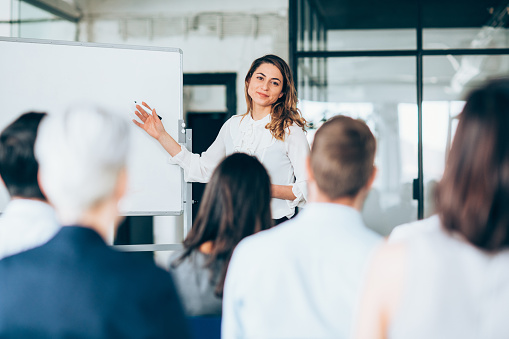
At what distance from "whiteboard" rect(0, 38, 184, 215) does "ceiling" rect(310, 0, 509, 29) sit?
2.57 m

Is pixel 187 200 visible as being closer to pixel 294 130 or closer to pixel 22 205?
pixel 294 130

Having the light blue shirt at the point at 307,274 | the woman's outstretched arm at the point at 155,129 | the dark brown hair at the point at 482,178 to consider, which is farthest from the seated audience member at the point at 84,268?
the woman's outstretched arm at the point at 155,129

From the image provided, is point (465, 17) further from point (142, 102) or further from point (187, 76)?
point (142, 102)

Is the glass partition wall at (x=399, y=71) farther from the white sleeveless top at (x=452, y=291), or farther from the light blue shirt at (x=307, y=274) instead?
the white sleeveless top at (x=452, y=291)

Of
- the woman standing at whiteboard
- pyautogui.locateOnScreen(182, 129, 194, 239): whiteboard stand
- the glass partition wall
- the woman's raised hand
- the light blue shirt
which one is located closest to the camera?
the light blue shirt

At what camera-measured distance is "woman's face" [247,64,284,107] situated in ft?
9.05

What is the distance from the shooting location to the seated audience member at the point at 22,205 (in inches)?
54.4

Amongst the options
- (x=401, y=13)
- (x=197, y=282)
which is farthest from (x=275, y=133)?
(x=401, y=13)

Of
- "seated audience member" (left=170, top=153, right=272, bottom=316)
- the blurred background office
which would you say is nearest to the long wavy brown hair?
"seated audience member" (left=170, top=153, right=272, bottom=316)

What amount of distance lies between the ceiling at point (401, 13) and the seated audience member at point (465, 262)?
4.46m

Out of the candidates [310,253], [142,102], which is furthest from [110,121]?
[142,102]

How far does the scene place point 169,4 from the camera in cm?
531

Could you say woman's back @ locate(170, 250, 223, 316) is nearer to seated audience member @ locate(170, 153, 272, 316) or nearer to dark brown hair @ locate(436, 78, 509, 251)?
seated audience member @ locate(170, 153, 272, 316)

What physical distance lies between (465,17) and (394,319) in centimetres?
492
